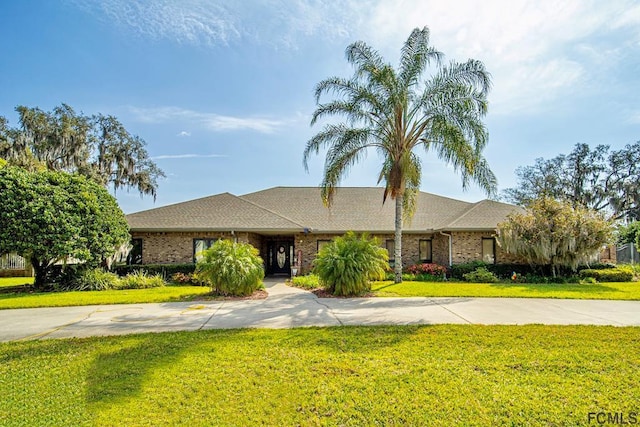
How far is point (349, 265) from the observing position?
11.4m

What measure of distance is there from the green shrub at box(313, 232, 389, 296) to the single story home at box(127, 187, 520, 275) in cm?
573

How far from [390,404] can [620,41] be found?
1159 centimetres

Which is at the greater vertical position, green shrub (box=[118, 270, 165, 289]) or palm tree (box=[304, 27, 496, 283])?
palm tree (box=[304, 27, 496, 283])

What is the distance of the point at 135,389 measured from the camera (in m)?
4.12

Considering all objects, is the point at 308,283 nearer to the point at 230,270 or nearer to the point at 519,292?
the point at 230,270

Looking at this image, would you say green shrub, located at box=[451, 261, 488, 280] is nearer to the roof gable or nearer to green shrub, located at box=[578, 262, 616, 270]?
green shrub, located at box=[578, 262, 616, 270]

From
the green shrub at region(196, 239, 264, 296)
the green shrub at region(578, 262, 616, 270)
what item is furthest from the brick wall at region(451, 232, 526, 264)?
the green shrub at region(196, 239, 264, 296)

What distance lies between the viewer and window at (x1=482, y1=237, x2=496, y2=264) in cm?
1848

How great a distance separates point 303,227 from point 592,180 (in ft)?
A: 97.6

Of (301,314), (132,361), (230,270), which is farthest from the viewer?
(230,270)

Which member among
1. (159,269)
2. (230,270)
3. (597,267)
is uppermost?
(230,270)

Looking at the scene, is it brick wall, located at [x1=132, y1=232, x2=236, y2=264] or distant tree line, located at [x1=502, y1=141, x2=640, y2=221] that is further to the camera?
distant tree line, located at [x1=502, y1=141, x2=640, y2=221]

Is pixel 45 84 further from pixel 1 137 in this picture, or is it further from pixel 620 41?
pixel 620 41

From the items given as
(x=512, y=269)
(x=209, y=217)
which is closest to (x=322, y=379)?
(x=209, y=217)
